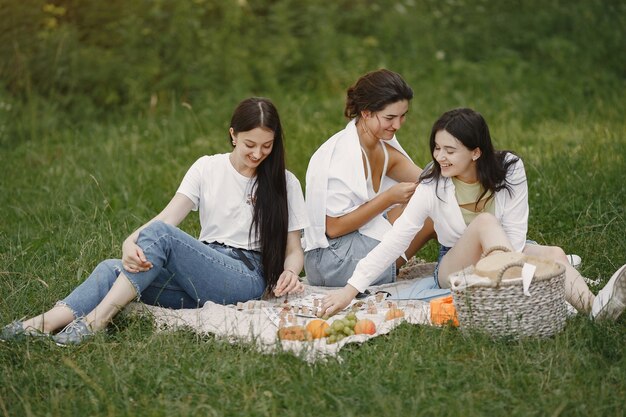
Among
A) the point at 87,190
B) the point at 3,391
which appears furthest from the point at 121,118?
the point at 3,391

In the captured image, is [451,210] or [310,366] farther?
[451,210]

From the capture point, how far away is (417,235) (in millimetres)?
5156

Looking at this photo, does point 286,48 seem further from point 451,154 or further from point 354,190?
point 451,154

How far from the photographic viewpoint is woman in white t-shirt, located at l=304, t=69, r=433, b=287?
195 inches

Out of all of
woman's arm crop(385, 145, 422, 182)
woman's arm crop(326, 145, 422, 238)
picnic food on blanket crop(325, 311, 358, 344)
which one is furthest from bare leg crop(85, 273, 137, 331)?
woman's arm crop(385, 145, 422, 182)

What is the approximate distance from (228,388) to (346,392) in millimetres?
466

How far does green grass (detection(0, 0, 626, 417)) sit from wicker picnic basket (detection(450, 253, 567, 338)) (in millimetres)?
78

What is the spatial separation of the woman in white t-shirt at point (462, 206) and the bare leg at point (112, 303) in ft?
3.07

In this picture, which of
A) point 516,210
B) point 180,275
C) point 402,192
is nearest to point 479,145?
point 516,210

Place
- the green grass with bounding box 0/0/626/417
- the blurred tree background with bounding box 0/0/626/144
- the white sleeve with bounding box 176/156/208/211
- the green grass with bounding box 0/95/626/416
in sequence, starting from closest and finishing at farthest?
the green grass with bounding box 0/95/626/416 → the green grass with bounding box 0/0/626/417 → the white sleeve with bounding box 176/156/208/211 → the blurred tree background with bounding box 0/0/626/144

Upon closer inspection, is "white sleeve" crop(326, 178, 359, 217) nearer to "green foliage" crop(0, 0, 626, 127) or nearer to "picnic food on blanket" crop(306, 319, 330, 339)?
"picnic food on blanket" crop(306, 319, 330, 339)

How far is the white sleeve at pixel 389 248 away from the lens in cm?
444

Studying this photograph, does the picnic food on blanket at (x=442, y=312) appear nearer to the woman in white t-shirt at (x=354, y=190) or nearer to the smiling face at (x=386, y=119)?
the woman in white t-shirt at (x=354, y=190)

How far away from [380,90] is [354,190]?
566 mm
